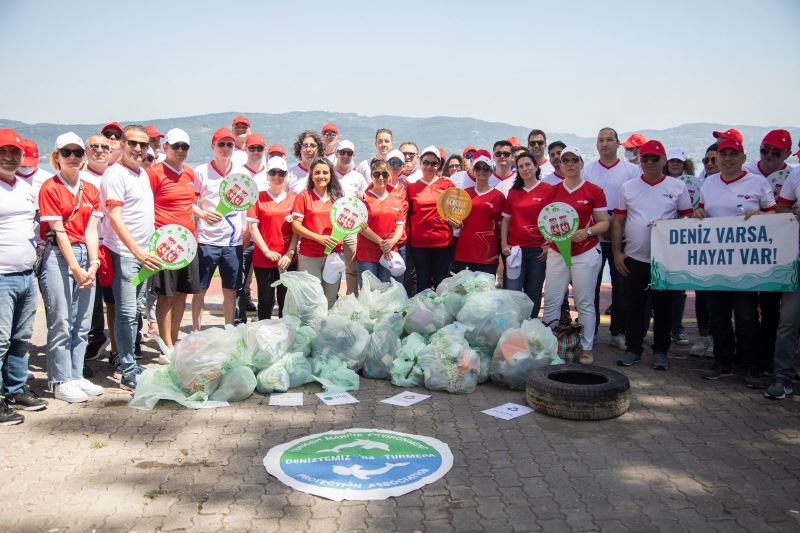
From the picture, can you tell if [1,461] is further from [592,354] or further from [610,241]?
[610,241]

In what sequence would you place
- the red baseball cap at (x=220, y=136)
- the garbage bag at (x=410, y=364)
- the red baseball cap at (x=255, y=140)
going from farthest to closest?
the red baseball cap at (x=255, y=140), the red baseball cap at (x=220, y=136), the garbage bag at (x=410, y=364)

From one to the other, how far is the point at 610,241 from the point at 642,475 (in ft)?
11.1

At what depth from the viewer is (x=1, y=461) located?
13.4ft

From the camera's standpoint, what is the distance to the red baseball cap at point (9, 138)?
4.54 m

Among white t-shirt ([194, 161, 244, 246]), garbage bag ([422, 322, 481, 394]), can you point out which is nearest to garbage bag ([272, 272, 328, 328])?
white t-shirt ([194, 161, 244, 246])

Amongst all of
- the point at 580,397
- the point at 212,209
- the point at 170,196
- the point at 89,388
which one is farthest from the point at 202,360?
the point at 580,397

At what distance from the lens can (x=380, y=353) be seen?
5816 millimetres

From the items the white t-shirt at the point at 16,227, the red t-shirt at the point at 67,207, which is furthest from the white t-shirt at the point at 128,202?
the white t-shirt at the point at 16,227

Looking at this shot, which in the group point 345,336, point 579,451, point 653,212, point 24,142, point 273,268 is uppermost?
point 24,142

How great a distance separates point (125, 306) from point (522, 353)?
135 inches

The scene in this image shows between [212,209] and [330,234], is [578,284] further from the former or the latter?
[212,209]

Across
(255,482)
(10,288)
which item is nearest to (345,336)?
(255,482)

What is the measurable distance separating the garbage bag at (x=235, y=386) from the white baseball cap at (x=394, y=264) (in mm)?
2231

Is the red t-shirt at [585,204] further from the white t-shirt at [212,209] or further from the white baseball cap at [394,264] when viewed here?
the white t-shirt at [212,209]
